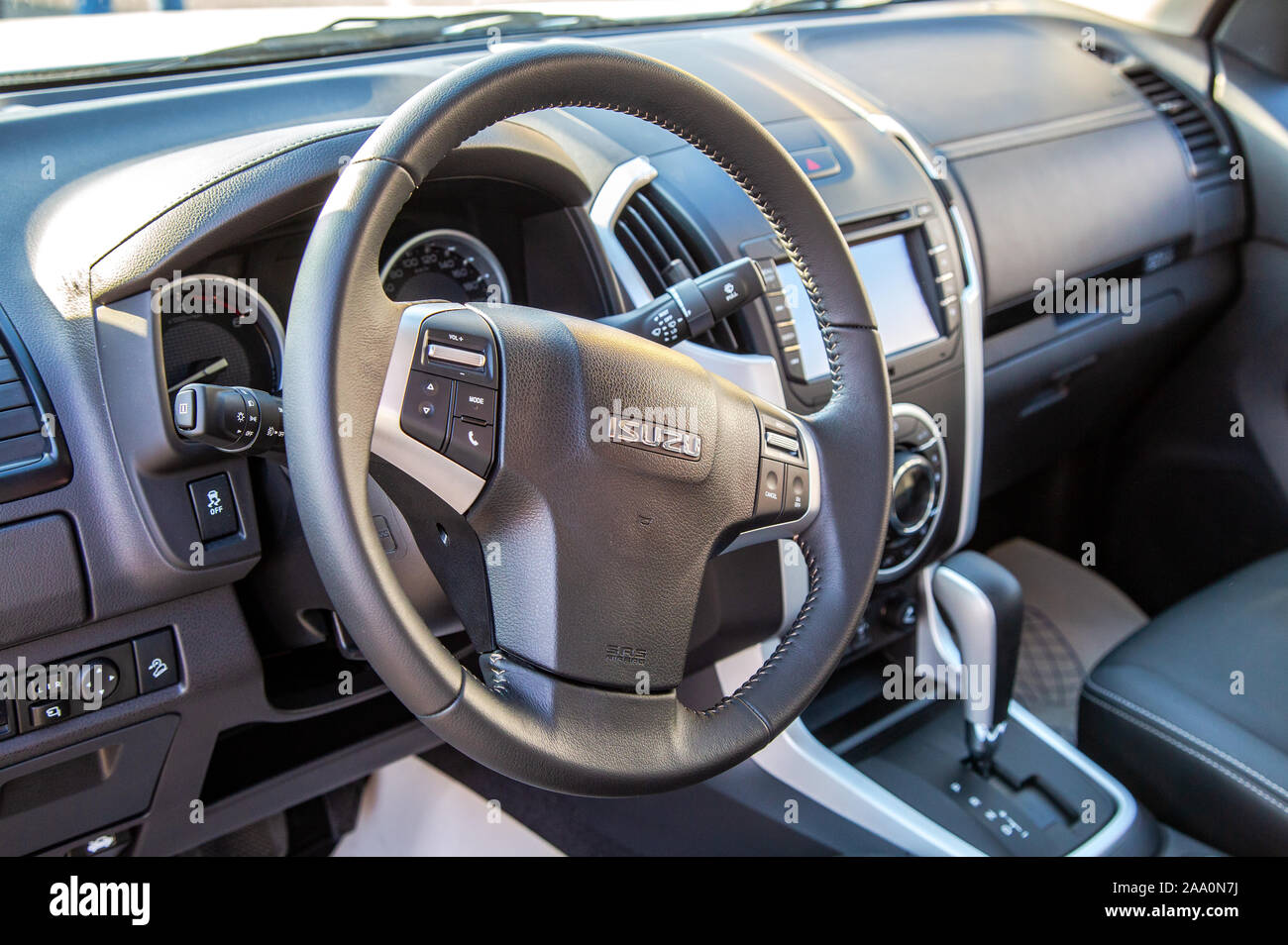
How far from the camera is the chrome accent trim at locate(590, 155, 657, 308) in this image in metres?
1.26

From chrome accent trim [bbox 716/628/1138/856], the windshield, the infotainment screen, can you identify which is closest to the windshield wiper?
the windshield

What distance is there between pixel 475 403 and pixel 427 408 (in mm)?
40

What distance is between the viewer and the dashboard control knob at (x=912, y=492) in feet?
4.74

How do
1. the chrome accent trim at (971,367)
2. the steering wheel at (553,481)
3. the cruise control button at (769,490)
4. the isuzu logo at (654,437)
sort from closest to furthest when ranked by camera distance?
the steering wheel at (553,481) → the isuzu logo at (654,437) → the cruise control button at (769,490) → the chrome accent trim at (971,367)

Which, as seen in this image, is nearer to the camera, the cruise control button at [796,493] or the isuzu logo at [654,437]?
the isuzu logo at [654,437]

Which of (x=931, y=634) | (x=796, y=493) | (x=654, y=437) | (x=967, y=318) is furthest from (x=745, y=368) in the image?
(x=931, y=634)

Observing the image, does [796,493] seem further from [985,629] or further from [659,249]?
[985,629]

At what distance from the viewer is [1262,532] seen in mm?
2215

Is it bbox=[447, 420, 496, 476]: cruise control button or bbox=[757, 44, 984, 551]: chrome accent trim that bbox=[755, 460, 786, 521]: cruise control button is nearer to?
bbox=[447, 420, 496, 476]: cruise control button

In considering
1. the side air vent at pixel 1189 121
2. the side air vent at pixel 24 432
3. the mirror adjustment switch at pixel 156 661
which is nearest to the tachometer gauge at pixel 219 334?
the side air vent at pixel 24 432

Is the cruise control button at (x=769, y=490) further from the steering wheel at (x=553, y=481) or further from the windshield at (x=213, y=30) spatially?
the windshield at (x=213, y=30)

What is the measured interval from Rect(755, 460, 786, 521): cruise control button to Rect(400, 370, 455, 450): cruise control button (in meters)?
0.32

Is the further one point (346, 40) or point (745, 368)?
point (346, 40)

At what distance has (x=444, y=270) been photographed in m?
1.22
